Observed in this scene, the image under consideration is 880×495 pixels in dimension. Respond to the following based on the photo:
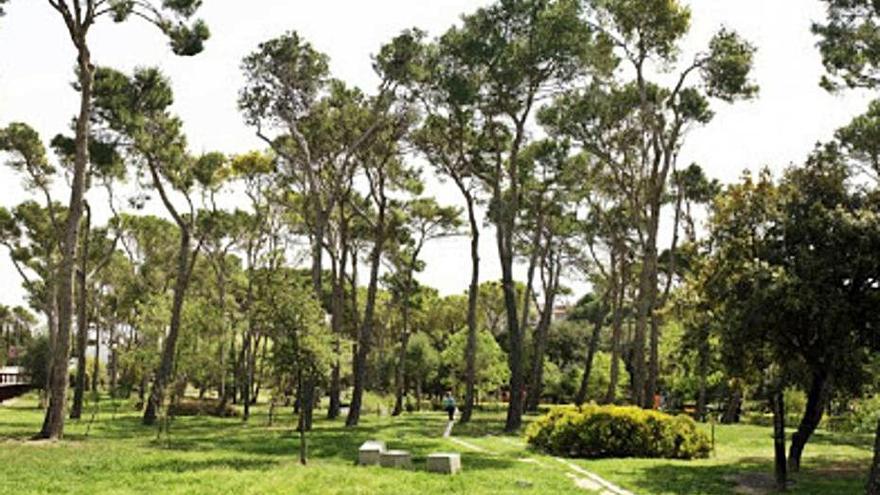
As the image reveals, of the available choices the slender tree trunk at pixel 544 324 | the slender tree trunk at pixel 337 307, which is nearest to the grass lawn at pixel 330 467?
the slender tree trunk at pixel 337 307

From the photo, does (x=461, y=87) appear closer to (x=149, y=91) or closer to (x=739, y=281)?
(x=149, y=91)

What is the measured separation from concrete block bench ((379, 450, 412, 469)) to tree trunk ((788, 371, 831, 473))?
876cm

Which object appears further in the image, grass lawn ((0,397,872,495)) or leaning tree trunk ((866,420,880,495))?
grass lawn ((0,397,872,495))

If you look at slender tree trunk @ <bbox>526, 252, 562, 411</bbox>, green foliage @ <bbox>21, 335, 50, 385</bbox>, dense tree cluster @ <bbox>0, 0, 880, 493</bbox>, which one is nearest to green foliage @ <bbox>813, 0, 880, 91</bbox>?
dense tree cluster @ <bbox>0, 0, 880, 493</bbox>

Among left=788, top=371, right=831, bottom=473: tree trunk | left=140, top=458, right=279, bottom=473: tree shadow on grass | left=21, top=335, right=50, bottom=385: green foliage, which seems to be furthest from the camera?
left=21, top=335, right=50, bottom=385: green foliage

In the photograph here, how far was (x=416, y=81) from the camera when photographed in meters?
33.3

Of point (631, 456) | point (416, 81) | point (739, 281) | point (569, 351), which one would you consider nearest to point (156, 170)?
point (416, 81)

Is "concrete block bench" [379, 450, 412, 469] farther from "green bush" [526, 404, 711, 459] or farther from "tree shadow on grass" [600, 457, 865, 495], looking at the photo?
"green bush" [526, 404, 711, 459]

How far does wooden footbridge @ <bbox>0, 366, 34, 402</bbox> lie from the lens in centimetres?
5075

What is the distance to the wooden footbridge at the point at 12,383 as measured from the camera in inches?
1998

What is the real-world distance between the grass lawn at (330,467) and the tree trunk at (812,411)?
0.63 m

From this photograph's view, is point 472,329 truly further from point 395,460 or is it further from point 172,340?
point 395,460

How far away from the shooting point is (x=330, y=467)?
1727cm

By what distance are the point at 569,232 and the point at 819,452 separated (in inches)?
928
